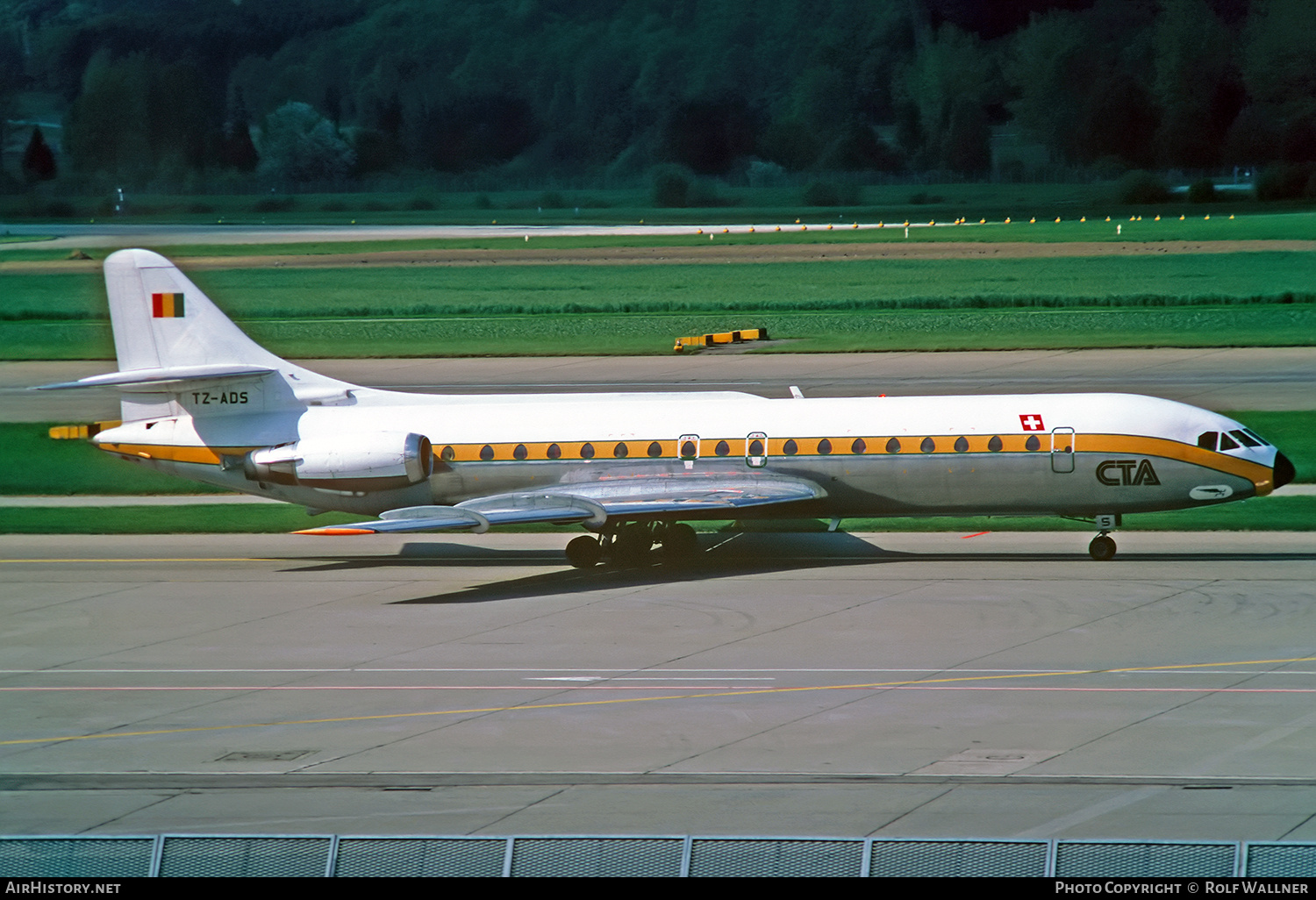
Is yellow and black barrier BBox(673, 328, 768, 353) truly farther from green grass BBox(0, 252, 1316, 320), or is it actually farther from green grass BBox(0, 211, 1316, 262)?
green grass BBox(0, 211, 1316, 262)

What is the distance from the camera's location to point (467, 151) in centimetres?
12875

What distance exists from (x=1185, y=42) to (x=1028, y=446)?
97.9 metres

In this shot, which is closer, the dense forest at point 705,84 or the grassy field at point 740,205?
the dense forest at point 705,84

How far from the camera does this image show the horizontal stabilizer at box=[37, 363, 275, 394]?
36.0 meters

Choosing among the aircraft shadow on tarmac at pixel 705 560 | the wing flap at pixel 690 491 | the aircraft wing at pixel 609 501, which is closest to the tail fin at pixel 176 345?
the aircraft shadow on tarmac at pixel 705 560

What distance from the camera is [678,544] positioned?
1438 inches

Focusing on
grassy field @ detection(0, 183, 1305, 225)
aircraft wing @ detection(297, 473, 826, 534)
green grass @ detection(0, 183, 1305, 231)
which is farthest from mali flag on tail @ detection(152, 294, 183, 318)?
grassy field @ detection(0, 183, 1305, 225)

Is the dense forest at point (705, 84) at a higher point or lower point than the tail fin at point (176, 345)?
higher

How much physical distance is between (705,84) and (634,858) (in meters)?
138

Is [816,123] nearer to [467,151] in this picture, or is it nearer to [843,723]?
[467,151]

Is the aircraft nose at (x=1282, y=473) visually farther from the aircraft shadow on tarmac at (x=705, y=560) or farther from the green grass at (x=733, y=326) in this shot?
the green grass at (x=733, y=326)

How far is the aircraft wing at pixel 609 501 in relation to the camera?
32.8m

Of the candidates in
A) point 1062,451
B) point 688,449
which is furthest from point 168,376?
point 1062,451

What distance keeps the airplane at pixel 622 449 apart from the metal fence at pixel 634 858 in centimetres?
1984
